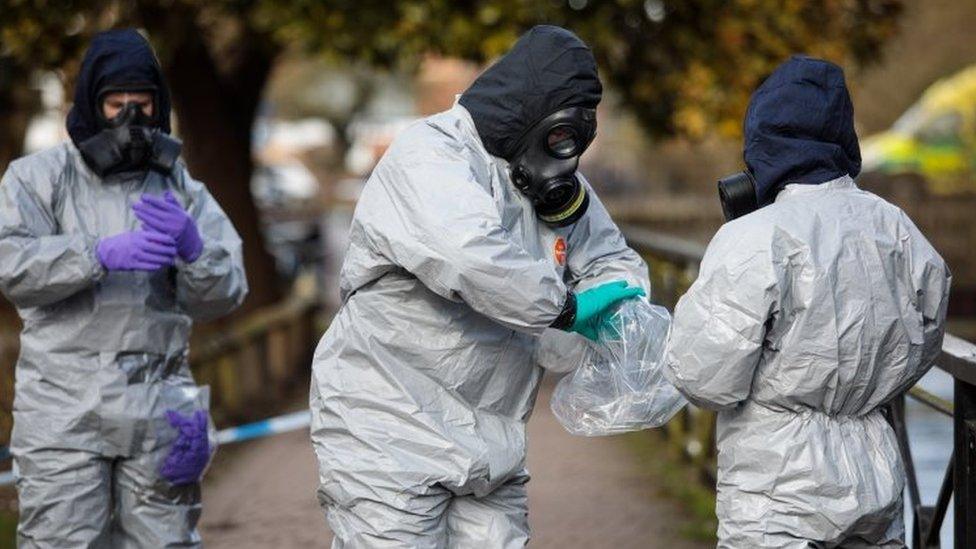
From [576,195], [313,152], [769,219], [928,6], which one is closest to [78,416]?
[576,195]

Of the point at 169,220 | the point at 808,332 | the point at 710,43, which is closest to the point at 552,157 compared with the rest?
the point at 808,332

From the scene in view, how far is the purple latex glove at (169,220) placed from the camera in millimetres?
4992

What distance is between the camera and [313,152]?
6366cm

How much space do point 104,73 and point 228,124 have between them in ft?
29.2

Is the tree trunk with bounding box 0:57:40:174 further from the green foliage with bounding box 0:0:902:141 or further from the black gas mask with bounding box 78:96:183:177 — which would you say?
the black gas mask with bounding box 78:96:183:177

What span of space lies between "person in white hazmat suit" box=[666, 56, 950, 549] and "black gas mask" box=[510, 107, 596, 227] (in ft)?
1.35

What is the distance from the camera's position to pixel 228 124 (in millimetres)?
13961

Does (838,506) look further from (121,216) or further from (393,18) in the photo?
(393,18)

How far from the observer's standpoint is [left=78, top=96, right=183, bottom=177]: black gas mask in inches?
200

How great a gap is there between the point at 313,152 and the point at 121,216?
5887 cm

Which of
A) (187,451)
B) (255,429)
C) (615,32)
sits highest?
(615,32)

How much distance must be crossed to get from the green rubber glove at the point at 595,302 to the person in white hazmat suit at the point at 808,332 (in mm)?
291

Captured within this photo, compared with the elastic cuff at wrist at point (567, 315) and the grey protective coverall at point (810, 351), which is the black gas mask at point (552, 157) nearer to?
the elastic cuff at wrist at point (567, 315)

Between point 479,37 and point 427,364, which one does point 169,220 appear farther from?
point 479,37
